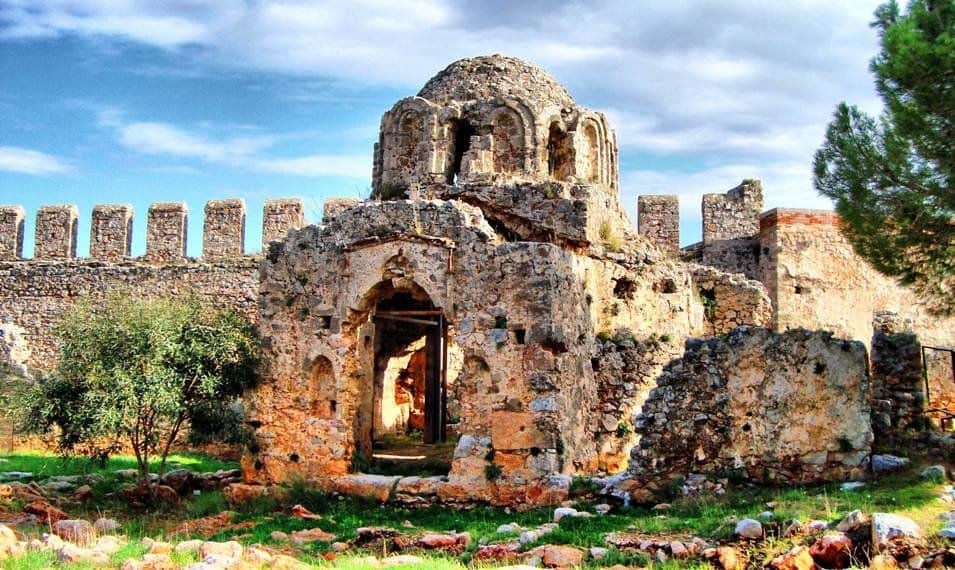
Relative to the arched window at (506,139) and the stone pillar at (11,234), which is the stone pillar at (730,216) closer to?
the arched window at (506,139)

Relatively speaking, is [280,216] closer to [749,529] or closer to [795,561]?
[749,529]

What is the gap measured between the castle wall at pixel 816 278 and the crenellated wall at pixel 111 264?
12.2 meters

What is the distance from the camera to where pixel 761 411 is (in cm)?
1205

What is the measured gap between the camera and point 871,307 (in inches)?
976

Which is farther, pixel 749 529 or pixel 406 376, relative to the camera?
pixel 406 376

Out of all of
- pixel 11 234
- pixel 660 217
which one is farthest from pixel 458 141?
pixel 11 234

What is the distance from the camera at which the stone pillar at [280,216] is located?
2461 cm

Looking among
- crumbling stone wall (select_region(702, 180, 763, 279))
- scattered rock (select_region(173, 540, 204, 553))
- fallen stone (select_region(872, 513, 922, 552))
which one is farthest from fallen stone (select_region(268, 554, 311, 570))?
crumbling stone wall (select_region(702, 180, 763, 279))

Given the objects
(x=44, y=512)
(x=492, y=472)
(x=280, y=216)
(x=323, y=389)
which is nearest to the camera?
(x=492, y=472)

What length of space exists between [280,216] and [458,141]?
27.3ft

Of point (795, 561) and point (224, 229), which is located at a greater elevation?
point (224, 229)

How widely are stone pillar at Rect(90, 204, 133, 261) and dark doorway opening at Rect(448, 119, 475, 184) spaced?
11.8 metres

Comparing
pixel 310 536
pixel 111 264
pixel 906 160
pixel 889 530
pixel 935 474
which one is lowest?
pixel 310 536

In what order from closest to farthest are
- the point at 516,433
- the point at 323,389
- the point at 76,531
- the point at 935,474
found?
the point at 935,474 → the point at 76,531 → the point at 516,433 → the point at 323,389
